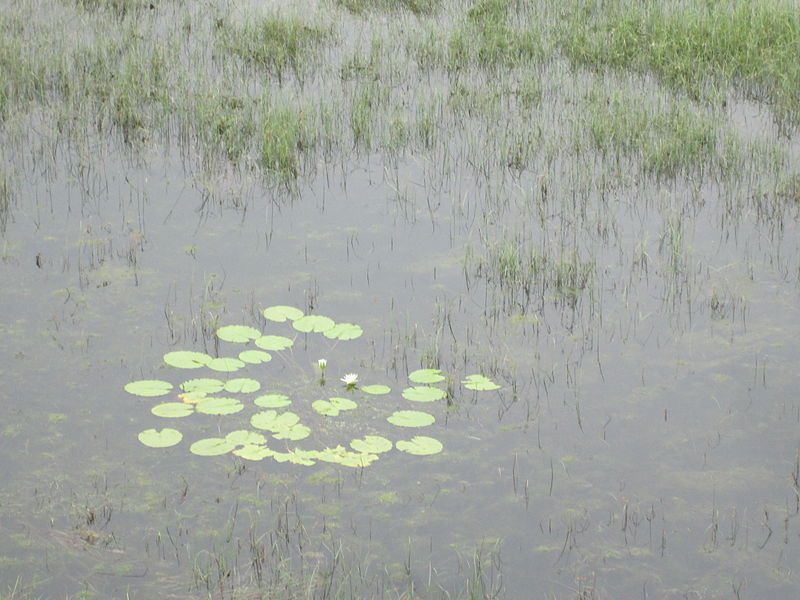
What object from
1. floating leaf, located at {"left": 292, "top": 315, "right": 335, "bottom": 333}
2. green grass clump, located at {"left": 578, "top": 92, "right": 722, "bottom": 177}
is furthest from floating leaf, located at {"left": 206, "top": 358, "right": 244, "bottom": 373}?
green grass clump, located at {"left": 578, "top": 92, "right": 722, "bottom": 177}

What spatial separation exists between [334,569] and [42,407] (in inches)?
56.6

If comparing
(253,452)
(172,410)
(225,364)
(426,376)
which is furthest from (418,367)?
(172,410)

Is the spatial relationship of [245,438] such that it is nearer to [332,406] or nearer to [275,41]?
[332,406]

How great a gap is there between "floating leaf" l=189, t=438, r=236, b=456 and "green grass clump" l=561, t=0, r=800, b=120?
15.8 ft

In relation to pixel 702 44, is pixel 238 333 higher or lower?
lower

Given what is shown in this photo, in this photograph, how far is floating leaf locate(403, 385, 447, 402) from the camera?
4.14 metres

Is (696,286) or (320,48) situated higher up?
(320,48)

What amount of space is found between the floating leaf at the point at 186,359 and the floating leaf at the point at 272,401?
36cm

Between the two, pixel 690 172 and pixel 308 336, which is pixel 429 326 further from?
pixel 690 172

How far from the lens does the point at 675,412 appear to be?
4.16m

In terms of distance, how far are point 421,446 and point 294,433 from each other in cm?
45

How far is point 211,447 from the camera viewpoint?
12.4 feet

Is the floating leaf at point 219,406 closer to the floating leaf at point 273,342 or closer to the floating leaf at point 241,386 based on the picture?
the floating leaf at point 241,386

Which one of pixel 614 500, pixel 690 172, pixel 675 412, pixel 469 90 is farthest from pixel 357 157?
pixel 614 500
